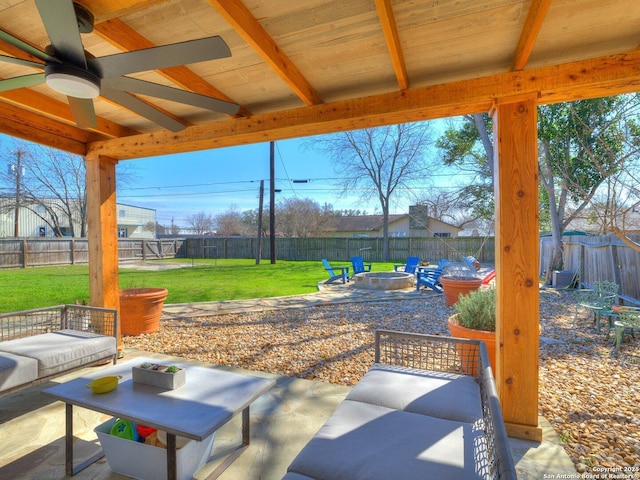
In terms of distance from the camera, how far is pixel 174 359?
3580mm

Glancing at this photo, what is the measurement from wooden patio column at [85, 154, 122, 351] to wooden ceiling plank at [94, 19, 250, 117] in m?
1.93

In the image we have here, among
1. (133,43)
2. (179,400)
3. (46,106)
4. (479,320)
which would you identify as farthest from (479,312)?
(46,106)

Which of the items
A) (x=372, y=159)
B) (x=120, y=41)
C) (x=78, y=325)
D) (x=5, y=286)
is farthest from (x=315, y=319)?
(x=372, y=159)

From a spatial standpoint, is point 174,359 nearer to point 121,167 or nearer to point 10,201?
point 121,167

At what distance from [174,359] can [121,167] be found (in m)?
18.6

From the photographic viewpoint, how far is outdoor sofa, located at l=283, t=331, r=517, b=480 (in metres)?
1.21

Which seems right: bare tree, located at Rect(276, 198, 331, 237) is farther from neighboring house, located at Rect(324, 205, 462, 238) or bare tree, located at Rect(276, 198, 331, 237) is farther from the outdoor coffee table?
the outdoor coffee table


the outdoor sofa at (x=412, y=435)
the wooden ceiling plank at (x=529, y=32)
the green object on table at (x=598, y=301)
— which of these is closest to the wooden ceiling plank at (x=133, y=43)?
the wooden ceiling plank at (x=529, y=32)

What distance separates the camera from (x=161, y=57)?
1536 millimetres

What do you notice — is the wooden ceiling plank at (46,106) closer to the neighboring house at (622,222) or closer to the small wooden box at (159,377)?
the small wooden box at (159,377)

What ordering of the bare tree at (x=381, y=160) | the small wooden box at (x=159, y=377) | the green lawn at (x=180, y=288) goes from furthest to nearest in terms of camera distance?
the bare tree at (x=381, y=160)
the green lawn at (x=180, y=288)
the small wooden box at (x=159, y=377)

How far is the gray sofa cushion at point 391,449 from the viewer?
1.22 meters

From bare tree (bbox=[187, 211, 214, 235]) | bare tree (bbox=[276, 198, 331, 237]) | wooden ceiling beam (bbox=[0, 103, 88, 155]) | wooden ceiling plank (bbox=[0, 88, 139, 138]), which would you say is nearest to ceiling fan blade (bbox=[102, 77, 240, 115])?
wooden ceiling plank (bbox=[0, 88, 139, 138])

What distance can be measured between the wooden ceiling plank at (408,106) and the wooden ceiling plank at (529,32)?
10 cm
